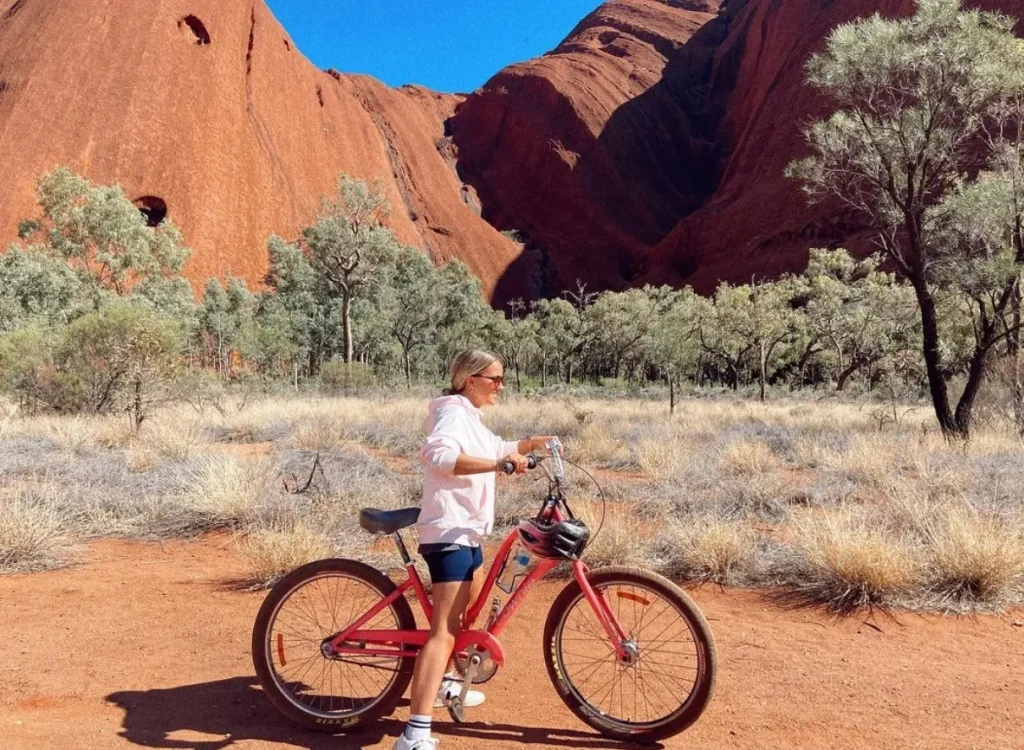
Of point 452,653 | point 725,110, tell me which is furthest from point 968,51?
point 725,110

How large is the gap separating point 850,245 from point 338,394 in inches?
1717

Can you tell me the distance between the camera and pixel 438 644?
2.46 meters

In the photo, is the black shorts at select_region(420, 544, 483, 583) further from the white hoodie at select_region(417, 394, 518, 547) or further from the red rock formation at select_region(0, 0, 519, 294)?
the red rock formation at select_region(0, 0, 519, 294)

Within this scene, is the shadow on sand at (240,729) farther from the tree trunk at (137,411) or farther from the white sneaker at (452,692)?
the tree trunk at (137,411)

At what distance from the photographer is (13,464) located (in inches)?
318

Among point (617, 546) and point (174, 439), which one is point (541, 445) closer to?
point (617, 546)

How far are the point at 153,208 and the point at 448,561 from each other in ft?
173

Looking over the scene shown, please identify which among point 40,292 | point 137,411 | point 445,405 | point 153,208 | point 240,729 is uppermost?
point 153,208

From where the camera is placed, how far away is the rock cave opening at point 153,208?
45.9 m

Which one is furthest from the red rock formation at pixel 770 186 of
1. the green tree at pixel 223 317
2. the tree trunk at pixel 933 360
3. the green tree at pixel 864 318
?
the tree trunk at pixel 933 360

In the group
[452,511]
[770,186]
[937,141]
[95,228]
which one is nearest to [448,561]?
[452,511]

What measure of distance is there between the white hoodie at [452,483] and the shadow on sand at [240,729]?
95 centimetres

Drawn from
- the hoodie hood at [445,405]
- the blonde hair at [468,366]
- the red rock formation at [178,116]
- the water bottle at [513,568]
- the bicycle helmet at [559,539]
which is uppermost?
the red rock formation at [178,116]

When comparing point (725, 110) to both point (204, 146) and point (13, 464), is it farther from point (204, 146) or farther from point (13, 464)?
point (13, 464)
